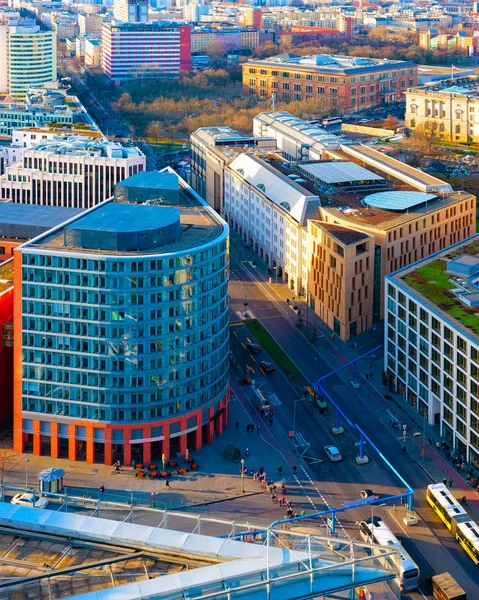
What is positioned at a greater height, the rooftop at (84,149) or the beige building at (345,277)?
the rooftop at (84,149)

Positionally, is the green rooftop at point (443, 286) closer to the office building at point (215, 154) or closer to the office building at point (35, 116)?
the office building at point (215, 154)

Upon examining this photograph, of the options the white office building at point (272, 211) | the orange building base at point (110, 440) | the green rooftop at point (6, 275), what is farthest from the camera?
the white office building at point (272, 211)

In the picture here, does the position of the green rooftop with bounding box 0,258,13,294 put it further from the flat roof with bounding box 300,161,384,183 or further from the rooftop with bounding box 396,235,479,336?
the flat roof with bounding box 300,161,384,183

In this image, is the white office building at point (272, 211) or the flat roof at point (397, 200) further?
the white office building at point (272, 211)

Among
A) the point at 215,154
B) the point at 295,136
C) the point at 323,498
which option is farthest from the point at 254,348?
the point at 295,136

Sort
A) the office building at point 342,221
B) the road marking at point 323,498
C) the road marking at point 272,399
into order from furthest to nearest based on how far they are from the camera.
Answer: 1. the office building at point 342,221
2. the road marking at point 272,399
3. the road marking at point 323,498

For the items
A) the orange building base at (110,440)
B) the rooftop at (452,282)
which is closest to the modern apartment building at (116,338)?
the orange building base at (110,440)

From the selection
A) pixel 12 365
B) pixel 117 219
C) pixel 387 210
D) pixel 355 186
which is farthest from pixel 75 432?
pixel 355 186

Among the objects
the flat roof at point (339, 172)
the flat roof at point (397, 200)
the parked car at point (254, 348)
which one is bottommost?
the parked car at point (254, 348)
